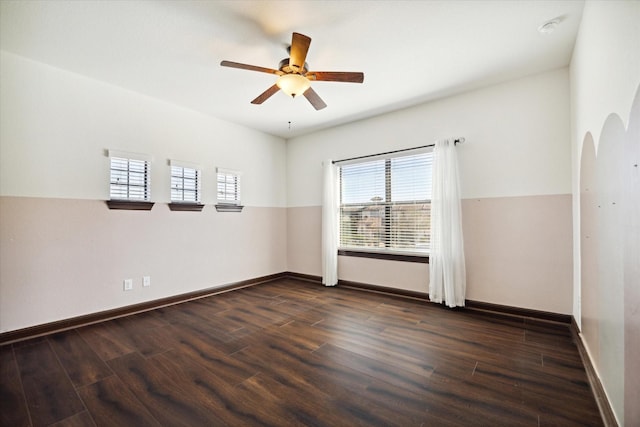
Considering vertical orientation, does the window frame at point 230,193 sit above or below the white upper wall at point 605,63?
below

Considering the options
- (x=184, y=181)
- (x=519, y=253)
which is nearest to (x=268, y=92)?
(x=184, y=181)

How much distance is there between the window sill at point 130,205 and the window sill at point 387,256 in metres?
2.90

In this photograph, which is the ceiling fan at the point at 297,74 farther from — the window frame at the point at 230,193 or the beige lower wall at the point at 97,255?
the beige lower wall at the point at 97,255

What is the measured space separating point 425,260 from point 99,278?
13.2ft

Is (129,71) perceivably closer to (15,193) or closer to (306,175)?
(15,193)

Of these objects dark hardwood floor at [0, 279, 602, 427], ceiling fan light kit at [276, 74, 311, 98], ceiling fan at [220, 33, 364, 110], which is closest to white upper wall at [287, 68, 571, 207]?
dark hardwood floor at [0, 279, 602, 427]

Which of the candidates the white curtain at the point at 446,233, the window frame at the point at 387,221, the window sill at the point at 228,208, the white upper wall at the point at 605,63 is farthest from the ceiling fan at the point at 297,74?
the window sill at the point at 228,208

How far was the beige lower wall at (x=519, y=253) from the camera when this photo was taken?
111 inches

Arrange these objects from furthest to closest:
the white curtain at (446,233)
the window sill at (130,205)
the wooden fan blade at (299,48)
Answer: the white curtain at (446,233) → the window sill at (130,205) → the wooden fan blade at (299,48)

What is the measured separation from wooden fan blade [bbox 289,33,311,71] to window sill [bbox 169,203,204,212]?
2522 mm

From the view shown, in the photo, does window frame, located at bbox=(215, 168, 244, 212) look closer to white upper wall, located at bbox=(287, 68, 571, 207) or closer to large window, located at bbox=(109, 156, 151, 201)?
large window, located at bbox=(109, 156, 151, 201)

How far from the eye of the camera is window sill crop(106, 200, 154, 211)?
3.11m

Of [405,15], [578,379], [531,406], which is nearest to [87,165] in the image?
[405,15]

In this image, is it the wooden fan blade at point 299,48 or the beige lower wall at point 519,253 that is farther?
the beige lower wall at point 519,253
